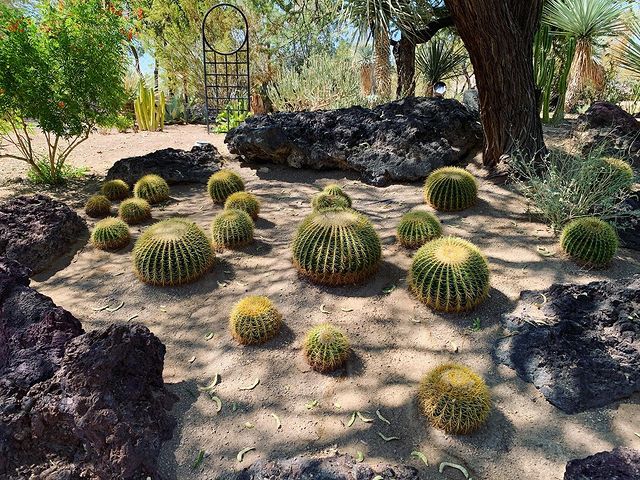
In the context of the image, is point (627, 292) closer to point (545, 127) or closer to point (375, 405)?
point (375, 405)

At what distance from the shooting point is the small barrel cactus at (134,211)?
542 centimetres

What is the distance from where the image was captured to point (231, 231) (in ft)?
14.9

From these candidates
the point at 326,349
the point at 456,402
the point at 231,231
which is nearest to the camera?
the point at 456,402

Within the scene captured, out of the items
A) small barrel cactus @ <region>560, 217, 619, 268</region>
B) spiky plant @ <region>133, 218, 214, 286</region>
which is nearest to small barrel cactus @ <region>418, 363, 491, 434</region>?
small barrel cactus @ <region>560, 217, 619, 268</region>

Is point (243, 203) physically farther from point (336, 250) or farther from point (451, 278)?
point (451, 278)

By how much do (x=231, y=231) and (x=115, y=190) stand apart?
2889mm

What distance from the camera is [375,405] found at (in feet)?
8.97

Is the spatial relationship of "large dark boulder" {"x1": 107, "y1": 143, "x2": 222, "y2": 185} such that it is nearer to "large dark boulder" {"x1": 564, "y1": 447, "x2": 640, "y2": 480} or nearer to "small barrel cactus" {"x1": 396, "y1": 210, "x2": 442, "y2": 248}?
"small barrel cactus" {"x1": 396, "y1": 210, "x2": 442, "y2": 248}

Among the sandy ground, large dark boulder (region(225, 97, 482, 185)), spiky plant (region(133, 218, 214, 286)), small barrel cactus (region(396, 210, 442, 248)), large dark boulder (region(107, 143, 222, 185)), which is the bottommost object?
the sandy ground

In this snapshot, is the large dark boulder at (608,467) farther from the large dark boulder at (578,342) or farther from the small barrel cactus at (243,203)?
the small barrel cactus at (243,203)

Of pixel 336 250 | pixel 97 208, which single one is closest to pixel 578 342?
pixel 336 250

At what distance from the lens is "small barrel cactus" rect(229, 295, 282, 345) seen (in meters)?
3.20

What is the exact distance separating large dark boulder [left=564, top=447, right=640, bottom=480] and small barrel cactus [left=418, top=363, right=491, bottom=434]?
48 cm

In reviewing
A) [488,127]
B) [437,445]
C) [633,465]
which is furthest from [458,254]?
[488,127]
